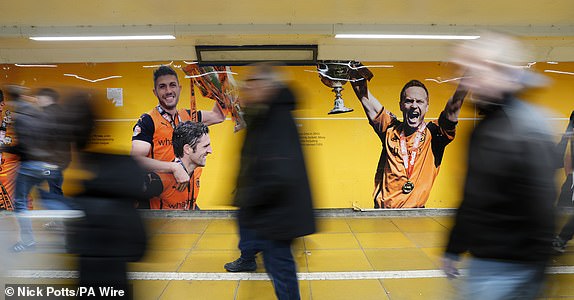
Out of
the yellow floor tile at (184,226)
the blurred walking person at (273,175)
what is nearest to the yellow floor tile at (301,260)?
the blurred walking person at (273,175)

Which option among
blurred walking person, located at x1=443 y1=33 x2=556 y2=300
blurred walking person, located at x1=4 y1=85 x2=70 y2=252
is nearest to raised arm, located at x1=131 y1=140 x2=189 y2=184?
blurred walking person, located at x1=4 y1=85 x2=70 y2=252

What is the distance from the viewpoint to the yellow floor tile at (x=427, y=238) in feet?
13.1

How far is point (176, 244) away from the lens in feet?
13.3

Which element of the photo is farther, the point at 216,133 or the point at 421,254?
the point at 216,133

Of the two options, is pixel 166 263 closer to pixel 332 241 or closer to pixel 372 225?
pixel 332 241

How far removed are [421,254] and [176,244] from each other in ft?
9.60

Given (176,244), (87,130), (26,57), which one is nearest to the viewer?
(87,130)

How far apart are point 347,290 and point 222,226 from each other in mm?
2429

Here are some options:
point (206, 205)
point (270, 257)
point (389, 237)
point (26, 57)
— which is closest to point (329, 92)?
point (389, 237)

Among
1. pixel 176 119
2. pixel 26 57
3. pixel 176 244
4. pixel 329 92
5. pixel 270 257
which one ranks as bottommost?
pixel 176 244

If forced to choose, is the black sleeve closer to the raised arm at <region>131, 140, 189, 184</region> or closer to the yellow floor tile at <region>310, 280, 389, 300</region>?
the raised arm at <region>131, 140, 189, 184</region>

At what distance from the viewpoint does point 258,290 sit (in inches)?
112

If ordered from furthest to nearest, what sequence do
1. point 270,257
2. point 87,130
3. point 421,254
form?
point 421,254 < point 270,257 < point 87,130

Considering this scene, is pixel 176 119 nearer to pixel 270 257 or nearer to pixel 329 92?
pixel 329 92
